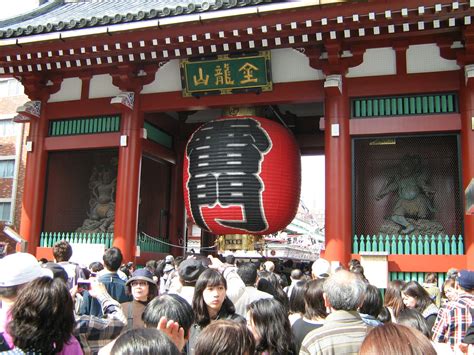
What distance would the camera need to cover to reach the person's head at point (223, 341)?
1965 mm

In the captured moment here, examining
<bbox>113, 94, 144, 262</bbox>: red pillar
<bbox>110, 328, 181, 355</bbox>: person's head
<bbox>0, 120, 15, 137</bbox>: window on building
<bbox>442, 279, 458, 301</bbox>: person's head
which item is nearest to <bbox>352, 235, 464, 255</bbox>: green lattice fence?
<bbox>442, 279, 458, 301</bbox>: person's head

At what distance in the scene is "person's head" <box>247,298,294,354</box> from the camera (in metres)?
2.87

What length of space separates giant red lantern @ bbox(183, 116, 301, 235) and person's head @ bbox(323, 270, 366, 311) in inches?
257

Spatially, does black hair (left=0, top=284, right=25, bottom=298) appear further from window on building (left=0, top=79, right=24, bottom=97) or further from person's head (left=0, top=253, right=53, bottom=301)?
window on building (left=0, top=79, right=24, bottom=97)

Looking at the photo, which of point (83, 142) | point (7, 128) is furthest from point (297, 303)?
point (7, 128)

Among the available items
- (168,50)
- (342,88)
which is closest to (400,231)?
(342,88)

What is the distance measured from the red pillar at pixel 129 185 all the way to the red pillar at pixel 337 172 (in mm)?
3835

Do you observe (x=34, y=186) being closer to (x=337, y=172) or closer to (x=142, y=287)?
(x=337, y=172)

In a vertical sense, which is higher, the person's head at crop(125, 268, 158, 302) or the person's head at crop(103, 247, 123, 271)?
the person's head at crop(103, 247, 123, 271)

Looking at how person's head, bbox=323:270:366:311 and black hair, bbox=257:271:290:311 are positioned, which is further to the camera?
black hair, bbox=257:271:290:311

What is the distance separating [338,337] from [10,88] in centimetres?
2369

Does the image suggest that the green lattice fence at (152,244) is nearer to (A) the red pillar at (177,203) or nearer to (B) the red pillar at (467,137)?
(A) the red pillar at (177,203)

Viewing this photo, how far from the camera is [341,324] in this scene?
2.84m

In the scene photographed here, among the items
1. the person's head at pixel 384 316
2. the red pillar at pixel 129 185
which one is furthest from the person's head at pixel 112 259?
the red pillar at pixel 129 185
